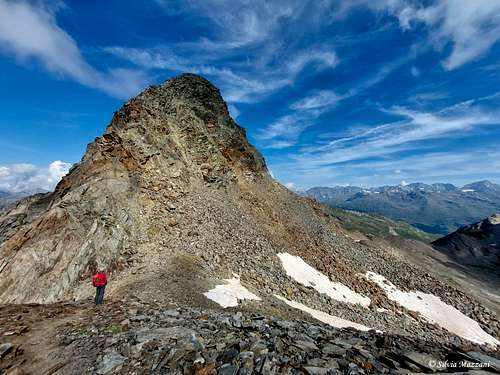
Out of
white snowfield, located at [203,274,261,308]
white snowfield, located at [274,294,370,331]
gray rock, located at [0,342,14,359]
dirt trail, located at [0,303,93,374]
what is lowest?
white snowfield, located at [274,294,370,331]

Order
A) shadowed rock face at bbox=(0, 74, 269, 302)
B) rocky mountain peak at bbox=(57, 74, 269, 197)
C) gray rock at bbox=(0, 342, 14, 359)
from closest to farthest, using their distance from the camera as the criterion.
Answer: gray rock at bbox=(0, 342, 14, 359)
shadowed rock face at bbox=(0, 74, 269, 302)
rocky mountain peak at bbox=(57, 74, 269, 197)

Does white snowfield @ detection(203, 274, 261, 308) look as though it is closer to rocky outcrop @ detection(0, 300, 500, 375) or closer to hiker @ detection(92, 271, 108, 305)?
rocky outcrop @ detection(0, 300, 500, 375)

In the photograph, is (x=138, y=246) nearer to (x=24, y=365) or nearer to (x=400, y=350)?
(x=24, y=365)

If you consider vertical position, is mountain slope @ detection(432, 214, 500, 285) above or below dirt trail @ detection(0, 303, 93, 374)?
below

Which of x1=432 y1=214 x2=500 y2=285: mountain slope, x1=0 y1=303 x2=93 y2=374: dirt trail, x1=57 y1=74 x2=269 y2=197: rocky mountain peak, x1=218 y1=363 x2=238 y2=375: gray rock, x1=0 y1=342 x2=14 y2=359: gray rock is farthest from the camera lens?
x1=432 y1=214 x2=500 y2=285: mountain slope

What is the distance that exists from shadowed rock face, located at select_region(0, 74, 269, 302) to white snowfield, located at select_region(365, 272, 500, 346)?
28.2 metres

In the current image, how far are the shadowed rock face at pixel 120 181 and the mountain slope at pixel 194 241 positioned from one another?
146mm

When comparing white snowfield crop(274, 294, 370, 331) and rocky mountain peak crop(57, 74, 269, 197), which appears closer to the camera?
white snowfield crop(274, 294, 370, 331)

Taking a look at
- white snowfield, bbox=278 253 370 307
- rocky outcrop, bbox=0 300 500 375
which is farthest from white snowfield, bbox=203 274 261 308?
white snowfield, bbox=278 253 370 307

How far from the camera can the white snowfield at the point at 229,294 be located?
64.8ft

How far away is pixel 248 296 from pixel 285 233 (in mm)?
19538

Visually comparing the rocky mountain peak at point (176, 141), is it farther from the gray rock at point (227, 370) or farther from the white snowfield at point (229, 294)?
the gray rock at point (227, 370)

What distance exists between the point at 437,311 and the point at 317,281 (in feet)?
59.7

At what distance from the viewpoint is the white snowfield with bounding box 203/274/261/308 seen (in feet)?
64.8
